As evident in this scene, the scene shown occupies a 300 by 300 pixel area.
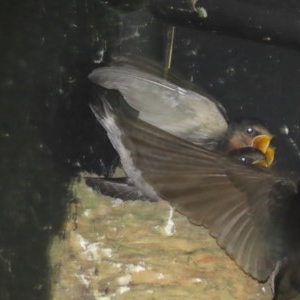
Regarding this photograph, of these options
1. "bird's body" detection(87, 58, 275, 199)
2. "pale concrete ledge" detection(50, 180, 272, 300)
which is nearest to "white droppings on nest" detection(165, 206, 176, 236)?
"pale concrete ledge" detection(50, 180, 272, 300)

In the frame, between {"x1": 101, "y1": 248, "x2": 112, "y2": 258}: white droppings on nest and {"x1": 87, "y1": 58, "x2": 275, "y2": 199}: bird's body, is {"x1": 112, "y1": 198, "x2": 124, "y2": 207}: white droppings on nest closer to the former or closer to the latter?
{"x1": 87, "y1": 58, "x2": 275, "y2": 199}: bird's body

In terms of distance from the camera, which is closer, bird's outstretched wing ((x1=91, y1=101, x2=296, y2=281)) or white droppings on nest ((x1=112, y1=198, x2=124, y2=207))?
bird's outstretched wing ((x1=91, y1=101, x2=296, y2=281))

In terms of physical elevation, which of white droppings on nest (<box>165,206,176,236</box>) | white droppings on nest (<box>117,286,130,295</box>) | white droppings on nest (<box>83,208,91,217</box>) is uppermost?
white droppings on nest (<box>83,208,91,217</box>)

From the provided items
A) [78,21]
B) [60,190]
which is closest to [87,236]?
[60,190]

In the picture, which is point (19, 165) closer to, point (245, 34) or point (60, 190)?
point (60, 190)

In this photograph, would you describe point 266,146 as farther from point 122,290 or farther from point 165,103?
point 122,290
